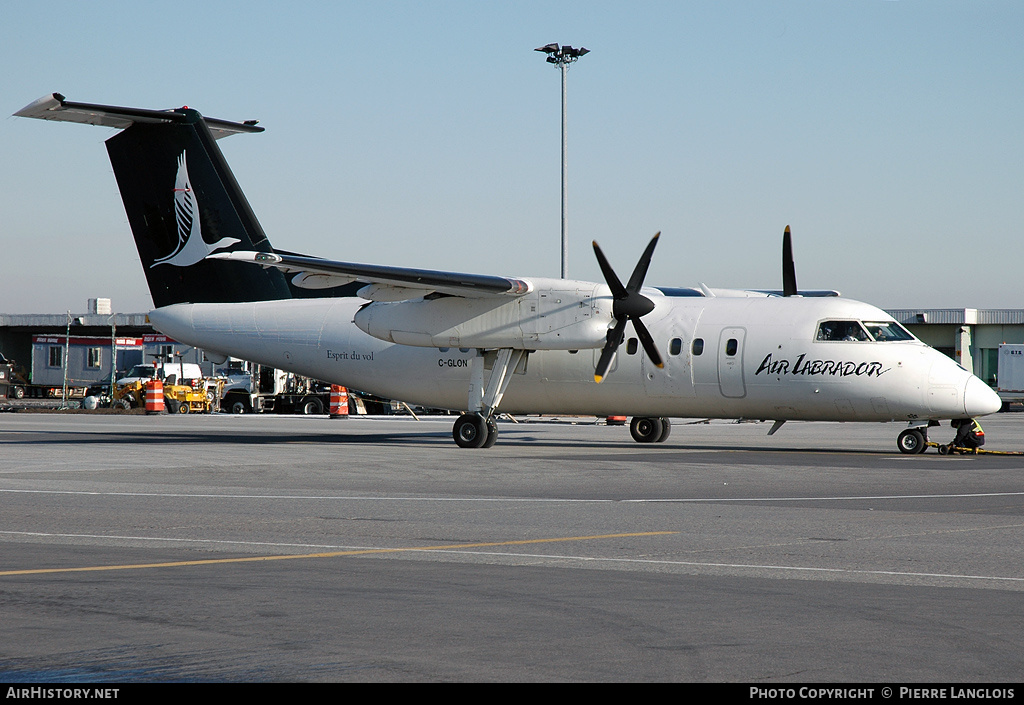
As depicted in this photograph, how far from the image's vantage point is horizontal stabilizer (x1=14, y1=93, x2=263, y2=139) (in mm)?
25172

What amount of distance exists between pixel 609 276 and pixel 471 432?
14.4 feet

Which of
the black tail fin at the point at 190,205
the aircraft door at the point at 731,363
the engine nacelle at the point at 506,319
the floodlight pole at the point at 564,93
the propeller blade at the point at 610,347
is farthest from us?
the floodlight pole at the point at 564,93

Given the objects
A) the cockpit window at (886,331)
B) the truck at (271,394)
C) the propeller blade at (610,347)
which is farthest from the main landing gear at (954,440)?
the truck at (271,394)

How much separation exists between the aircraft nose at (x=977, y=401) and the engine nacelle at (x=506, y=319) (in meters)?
7.03

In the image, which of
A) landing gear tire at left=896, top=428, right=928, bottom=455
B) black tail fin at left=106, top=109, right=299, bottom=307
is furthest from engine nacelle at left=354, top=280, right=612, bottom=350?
landing gear tire at left=896, top=428, right=928, bottom=455

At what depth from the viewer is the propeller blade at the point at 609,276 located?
22.6 meters

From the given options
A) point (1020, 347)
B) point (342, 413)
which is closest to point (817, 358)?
point (342, 413)

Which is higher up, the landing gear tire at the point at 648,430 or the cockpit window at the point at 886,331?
the cockpit window at the point at 886,331

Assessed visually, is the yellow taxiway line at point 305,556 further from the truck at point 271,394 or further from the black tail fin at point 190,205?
the truck at point 271,394

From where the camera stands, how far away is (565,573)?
831 cm

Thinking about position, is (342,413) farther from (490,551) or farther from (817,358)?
(490,551)

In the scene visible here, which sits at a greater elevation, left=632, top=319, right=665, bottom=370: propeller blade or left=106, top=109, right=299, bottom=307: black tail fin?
left=106, top=109, right=299, bottom=307: black tail fin

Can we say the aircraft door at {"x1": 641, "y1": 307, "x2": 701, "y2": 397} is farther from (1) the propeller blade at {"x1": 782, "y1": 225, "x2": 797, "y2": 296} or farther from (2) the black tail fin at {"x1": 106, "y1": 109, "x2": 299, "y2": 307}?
(2) the black tail fin at {"x1": 106, "y1": 109, "x2": 299, "y2": 307}

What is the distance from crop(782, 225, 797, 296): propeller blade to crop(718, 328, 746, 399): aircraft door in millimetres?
3363
